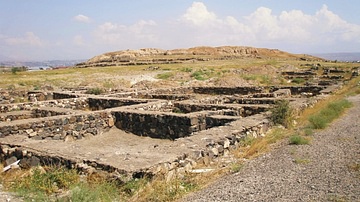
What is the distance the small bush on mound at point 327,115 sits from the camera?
8.95m

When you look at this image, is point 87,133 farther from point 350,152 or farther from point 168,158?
point 350,152

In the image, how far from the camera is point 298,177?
5234 mm

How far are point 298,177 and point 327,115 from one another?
569 centimetres

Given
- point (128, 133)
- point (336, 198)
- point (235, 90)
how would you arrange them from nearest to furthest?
point (336, 198) < point (128, 133) < point (235, 90)

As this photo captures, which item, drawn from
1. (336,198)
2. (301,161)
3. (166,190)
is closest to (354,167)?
(301,161)

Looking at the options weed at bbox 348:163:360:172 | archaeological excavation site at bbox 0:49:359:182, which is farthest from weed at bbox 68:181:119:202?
weed at bbox 348:163:360:172

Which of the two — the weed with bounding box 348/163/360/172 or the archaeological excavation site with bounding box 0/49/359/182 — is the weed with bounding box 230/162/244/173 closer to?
the archaeological excavation site with bounding box 0/49/359/182

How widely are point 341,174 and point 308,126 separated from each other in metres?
3.99

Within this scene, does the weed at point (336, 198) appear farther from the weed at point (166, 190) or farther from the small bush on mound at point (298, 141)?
the small bush on mound at point (298, 141)

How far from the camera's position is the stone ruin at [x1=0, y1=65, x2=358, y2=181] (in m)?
5.98

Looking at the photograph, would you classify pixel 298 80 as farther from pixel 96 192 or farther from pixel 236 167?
pixel 96 192

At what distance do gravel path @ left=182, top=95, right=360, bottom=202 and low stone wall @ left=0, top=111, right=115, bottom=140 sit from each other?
5.53 meters

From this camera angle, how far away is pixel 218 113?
35.4ft

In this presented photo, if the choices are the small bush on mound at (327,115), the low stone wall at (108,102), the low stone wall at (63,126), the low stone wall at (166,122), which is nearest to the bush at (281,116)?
the small bush on mound at (327,115)
